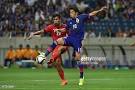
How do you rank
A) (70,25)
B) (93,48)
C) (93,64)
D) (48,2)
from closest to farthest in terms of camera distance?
(70,25) < (93,64) < (93,48) < (48,2)

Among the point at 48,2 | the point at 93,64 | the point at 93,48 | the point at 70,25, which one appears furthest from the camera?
the point at 48,2

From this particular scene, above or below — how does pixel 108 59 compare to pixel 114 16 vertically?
below

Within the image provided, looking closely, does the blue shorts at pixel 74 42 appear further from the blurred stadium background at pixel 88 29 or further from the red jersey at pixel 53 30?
the blurred stadium background at pixel 88 29

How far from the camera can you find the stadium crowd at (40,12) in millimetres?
41481

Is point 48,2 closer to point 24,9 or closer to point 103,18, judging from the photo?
point 24,9

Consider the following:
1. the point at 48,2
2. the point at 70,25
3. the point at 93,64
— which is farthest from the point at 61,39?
the point at 48,2

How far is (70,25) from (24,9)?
2373cm

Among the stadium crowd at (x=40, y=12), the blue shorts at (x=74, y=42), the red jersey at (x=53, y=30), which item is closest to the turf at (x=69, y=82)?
the blue shorts at (x=74, y=42)

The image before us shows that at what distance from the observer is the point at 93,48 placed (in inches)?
1618

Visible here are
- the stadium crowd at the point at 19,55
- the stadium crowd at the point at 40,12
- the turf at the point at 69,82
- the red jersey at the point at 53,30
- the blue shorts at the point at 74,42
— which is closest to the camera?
the turf at the point at 69,82

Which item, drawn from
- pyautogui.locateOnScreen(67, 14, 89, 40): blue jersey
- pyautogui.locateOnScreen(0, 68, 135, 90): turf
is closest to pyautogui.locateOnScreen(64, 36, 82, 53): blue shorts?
pyautogui.locateOnScreen(67, 14, 89, 40): blue jersey

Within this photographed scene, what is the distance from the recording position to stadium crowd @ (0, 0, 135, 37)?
4148cm

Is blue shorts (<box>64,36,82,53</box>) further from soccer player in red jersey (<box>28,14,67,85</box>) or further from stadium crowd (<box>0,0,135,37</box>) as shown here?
stadium crowd (<box>0,0,135,37</box>)

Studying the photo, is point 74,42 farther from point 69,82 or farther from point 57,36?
point 69,82
